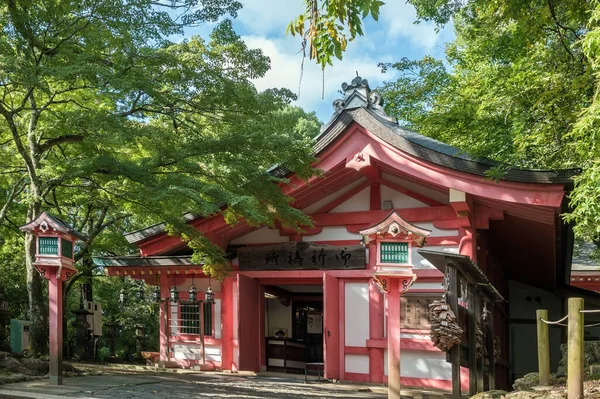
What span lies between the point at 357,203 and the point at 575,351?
7.25 m

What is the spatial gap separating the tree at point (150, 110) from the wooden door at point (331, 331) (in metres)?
1.98

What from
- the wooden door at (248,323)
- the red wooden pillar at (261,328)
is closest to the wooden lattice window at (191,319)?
the wooden door at (248,323)

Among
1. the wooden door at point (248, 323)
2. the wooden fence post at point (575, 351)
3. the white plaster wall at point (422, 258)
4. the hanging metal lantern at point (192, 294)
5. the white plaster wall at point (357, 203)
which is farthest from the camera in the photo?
the hanging metal lantern at point (192, 294)

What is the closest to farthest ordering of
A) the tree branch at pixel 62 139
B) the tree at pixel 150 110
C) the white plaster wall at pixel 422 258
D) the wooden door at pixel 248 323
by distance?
1. the tree at pixel 150 110
2. the tree branch at pixel 62 139
3. the white plaster wall at pixel 422 258
4. the wooden door at pixel 248 323

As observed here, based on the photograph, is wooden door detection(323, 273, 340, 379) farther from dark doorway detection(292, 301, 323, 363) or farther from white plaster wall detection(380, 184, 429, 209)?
dark doorway detection(292, 301, 323, 363)

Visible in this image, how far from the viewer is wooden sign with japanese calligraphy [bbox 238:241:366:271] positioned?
1246 cm

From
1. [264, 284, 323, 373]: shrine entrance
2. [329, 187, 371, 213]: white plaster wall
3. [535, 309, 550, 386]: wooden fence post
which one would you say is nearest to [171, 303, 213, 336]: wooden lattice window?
[264, 284, 323, 373]: shrine entrance

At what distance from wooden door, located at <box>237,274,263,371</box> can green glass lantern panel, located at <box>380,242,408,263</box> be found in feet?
20.4

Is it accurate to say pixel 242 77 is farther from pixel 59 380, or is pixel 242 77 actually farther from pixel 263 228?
pixel 59 380

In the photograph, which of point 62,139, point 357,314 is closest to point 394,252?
point 357,314

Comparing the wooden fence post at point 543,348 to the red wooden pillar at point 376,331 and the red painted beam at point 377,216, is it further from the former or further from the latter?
the red wooden pillar at point 376,331

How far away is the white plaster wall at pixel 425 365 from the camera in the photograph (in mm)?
11570

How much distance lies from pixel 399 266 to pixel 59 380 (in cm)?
577

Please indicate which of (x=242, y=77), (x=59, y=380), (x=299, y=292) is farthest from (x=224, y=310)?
(x=242, y=77)
